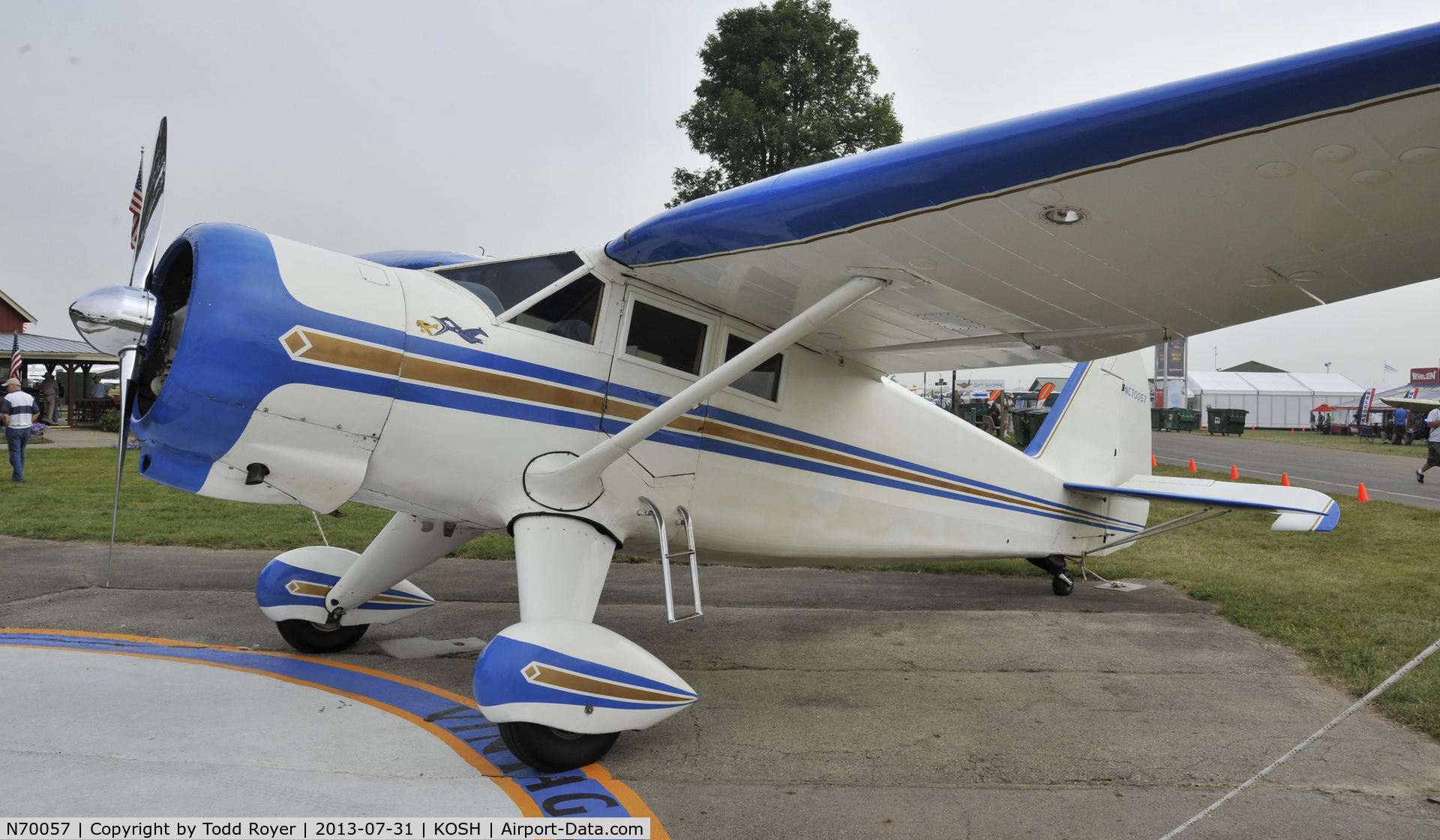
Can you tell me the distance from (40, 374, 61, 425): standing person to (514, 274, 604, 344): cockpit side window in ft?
104

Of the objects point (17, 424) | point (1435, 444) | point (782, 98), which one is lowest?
point (17, 424)

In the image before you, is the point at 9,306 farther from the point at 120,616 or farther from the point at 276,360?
the point at 276,360

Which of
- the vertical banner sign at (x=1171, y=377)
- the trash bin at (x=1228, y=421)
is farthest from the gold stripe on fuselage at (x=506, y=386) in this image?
the vertical banner sign at (x=1171, y=377)

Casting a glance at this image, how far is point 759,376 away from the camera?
15.7 ft

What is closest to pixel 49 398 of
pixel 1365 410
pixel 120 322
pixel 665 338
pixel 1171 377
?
pixel 120 322

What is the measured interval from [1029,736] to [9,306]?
146ft

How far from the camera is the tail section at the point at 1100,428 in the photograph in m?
7.03

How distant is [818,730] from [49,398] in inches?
1313

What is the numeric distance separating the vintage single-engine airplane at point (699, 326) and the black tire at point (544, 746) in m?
0.01

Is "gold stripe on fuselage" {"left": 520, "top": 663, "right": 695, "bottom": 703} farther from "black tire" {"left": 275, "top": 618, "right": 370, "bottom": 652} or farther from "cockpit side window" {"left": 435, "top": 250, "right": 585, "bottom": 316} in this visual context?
"black tire" {"left": 275, "top": 618, "right": 370, "bottom": 652}

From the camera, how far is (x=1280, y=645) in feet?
18.0

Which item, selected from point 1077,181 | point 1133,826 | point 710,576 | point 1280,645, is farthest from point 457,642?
point 1280,645

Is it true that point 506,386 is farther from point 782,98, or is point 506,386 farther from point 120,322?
point 782,98

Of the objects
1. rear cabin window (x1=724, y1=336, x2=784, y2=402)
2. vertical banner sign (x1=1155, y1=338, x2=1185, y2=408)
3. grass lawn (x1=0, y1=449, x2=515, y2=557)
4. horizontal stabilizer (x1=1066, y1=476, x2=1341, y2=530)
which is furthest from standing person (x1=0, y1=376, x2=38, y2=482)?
Answer: vertical banner sign (x1=1155, y1=338, x2=1185, y2=408)
